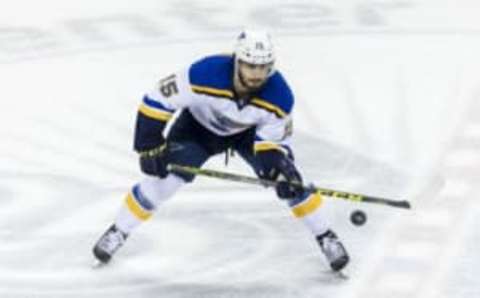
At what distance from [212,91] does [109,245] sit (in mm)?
817

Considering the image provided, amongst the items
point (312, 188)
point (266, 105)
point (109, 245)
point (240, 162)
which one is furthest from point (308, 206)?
point (240, 162)

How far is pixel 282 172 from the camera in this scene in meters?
5.53

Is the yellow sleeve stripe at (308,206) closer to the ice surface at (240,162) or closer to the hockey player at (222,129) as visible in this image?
the hockey player at (222,129)

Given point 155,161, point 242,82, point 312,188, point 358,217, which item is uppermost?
point 242,82

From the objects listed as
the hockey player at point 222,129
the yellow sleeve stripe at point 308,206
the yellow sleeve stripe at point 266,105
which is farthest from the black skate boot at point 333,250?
the yellow sleeve stripe at point 266,105

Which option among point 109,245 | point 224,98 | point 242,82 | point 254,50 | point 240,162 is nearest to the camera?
point 254,50

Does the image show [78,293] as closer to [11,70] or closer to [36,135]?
[36,135]

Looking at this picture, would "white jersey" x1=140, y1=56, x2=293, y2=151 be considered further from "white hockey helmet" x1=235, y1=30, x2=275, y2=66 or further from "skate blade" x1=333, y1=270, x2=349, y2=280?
"skate blade" x1=333, y1=270, x2=349, y2=280

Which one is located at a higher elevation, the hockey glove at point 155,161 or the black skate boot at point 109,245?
the hockey glove at point 155,161

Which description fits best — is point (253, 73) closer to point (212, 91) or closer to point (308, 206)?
point (212, 91)

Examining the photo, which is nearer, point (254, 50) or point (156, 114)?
point (254, 50)

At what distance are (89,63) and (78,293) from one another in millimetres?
3391

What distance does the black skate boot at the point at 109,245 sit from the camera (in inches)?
225

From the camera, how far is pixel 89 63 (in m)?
8.65
